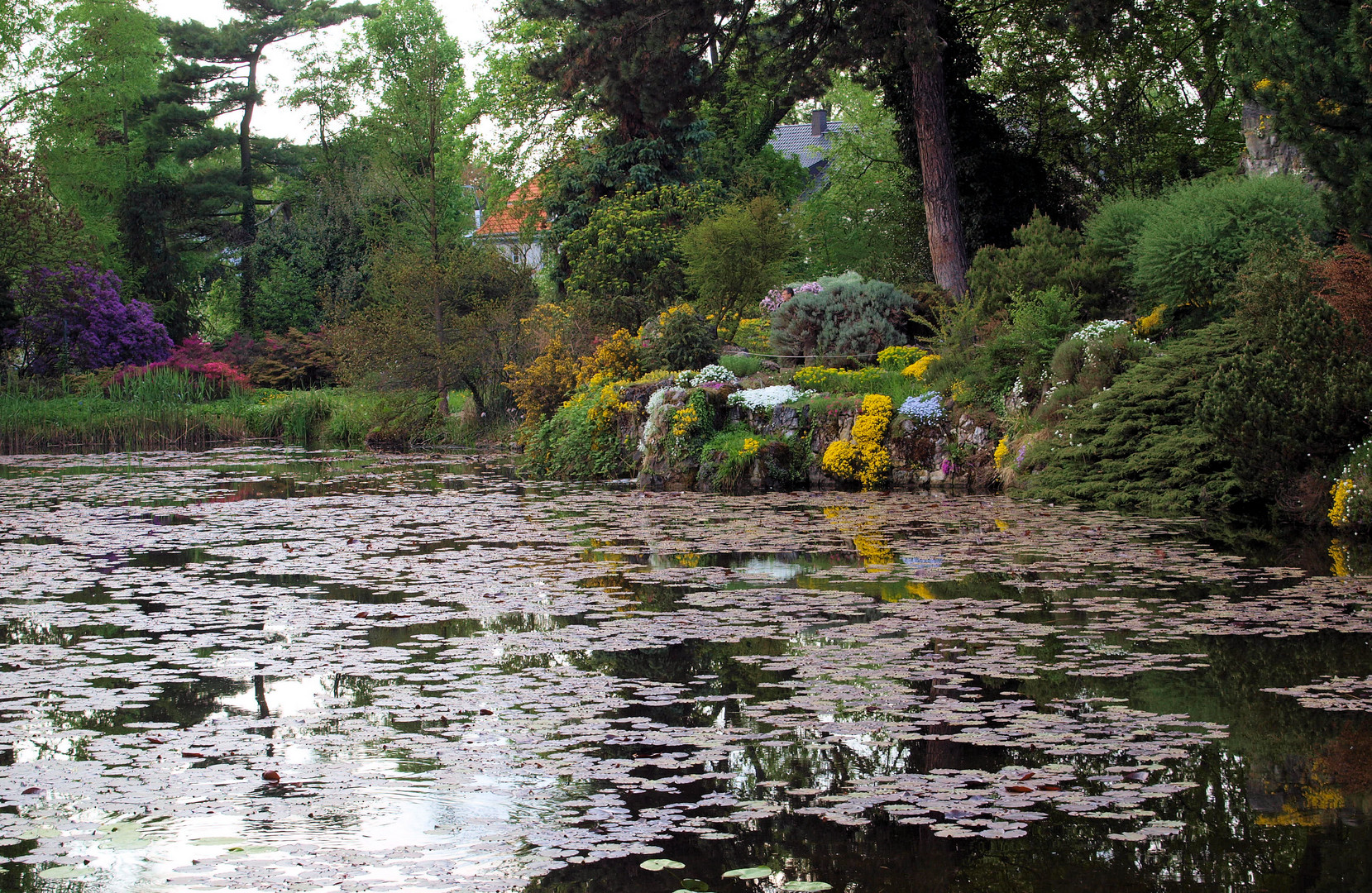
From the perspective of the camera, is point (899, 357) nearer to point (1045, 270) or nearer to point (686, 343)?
point (1045, 270)

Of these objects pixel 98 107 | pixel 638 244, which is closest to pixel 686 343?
pixel 638 244

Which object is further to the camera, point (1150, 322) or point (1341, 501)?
point (1150, 322)

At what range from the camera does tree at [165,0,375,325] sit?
40750mm

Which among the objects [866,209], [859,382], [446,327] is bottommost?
[859,382]

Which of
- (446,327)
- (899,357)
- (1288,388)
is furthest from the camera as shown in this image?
(446,327)

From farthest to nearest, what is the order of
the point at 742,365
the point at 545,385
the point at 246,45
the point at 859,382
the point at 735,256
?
the point at 246,45 < the point at 735,256 < the point at 545,385 < the point at 742,365 < the point at 859,382

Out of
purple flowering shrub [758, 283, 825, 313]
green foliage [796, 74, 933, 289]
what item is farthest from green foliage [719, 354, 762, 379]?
green foliage [796, 74, 933, 289]

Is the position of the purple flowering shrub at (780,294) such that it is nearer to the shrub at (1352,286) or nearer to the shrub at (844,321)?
the shrub at (844,321)

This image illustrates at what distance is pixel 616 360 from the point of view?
63.4ft

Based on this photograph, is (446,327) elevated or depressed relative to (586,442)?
elevated

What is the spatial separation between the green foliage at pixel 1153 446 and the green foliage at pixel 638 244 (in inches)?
530

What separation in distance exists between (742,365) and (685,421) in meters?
2.24

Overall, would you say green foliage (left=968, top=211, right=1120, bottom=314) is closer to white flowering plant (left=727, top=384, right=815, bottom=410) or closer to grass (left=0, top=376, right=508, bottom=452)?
white flowering plant (left=727, top=384, right=815, bottom=410)

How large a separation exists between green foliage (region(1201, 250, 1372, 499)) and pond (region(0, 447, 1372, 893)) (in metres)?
1.19
